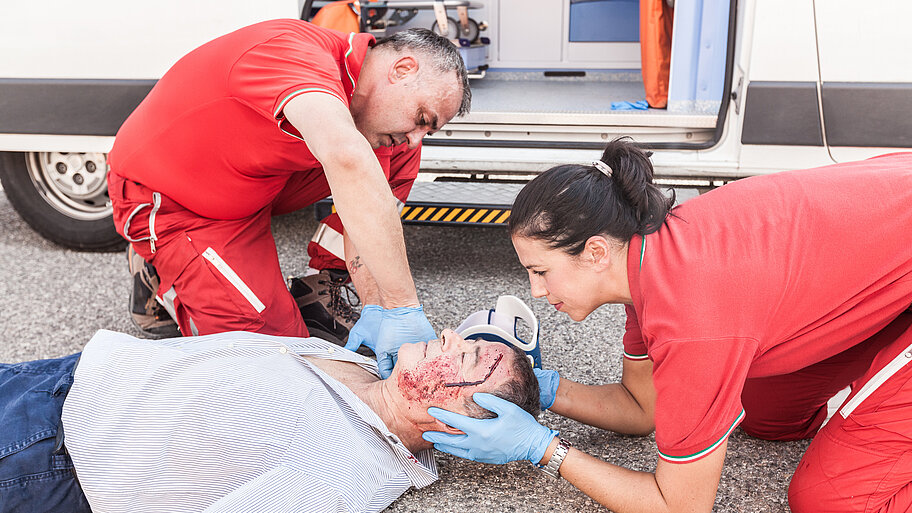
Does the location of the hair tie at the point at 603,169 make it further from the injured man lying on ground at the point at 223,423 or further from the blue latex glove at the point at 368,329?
the blue latex glove at the point at 368,329

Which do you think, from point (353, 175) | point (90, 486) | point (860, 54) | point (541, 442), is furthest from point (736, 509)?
point (860, 54)

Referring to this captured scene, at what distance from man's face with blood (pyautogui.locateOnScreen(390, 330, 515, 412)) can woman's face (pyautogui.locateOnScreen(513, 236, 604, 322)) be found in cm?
26

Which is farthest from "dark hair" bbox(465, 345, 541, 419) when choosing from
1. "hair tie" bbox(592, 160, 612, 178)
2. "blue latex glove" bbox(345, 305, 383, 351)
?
"hair tie" bbox(592, 160, 612, 178)

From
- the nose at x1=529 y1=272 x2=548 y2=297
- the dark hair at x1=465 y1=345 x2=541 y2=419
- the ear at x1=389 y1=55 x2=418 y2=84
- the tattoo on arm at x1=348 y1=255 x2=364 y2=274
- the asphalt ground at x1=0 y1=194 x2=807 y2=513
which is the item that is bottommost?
the asphalt ground at x1=0 y1=194 x2=807 y2=513

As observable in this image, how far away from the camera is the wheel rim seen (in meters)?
3.79

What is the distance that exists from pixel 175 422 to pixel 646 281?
117cm

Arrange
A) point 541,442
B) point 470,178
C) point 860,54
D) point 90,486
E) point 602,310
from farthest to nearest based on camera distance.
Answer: point 470,178
point 602,310
point 860,54
point 541,442
point 90,486

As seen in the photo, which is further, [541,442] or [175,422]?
[541,442]

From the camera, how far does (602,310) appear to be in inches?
132

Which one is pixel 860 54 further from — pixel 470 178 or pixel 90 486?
pixel 90 486

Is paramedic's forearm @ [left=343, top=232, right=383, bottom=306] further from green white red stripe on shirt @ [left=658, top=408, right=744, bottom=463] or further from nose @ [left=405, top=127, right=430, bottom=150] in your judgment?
green white red stripe on shirt @ [left=658, top=408, right=744, bottom=463]

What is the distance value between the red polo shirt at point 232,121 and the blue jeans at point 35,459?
0.93 metres

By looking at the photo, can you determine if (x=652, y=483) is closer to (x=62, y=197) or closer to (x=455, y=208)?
(x=455, y=208)

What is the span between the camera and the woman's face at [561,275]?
172cm
